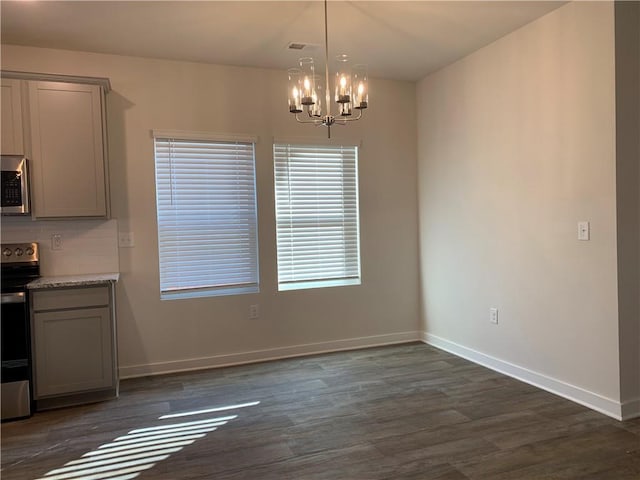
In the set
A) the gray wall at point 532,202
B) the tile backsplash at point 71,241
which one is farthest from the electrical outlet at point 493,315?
→ the tile backsplash at point 71,241

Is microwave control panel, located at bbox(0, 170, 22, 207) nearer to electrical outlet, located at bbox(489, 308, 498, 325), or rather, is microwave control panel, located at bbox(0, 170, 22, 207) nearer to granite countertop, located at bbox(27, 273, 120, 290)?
granite countertop, located at bbox(27, 273, 120, 290)

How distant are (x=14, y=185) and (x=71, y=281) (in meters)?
0.77

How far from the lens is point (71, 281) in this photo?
3.23m

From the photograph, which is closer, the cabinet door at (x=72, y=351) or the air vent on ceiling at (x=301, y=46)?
the cabinet door at (x=72, y=351)

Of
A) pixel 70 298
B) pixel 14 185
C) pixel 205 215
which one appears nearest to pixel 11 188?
pixel 14 185

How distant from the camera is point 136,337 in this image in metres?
3.87

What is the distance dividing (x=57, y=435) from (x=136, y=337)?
1.12 m

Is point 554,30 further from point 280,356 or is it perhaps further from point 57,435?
point 57,435

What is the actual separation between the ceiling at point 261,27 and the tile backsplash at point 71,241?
4.45 feet

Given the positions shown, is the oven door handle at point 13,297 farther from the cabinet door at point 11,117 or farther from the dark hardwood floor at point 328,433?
the cabinet door at point 11,117

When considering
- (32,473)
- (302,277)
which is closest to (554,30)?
(302,277)

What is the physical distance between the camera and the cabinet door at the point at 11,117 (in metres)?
3.19

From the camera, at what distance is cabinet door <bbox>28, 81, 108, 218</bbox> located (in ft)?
10.8

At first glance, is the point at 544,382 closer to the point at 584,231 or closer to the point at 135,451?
the point at 584,231
